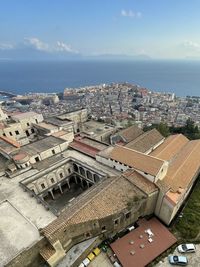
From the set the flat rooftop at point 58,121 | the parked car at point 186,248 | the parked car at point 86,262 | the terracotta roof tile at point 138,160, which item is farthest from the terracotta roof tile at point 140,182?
the flat rooftop at point 58,121

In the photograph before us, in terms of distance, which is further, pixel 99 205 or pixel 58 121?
pixel 58 121

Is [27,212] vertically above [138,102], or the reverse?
[27,212]

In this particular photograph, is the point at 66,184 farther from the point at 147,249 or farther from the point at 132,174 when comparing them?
the point at 147,249

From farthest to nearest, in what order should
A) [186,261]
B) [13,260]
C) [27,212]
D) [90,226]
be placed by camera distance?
[27,212] < [90,226] < [186,261] < [13,260]

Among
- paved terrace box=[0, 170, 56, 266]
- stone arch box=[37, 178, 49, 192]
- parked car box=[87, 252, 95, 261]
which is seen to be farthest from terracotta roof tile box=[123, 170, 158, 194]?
stone arch box=[37, 178, 49, 192]

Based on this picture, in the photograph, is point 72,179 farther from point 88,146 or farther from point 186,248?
point 186,248

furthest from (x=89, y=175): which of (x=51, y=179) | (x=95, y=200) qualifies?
(x=95, y=200)

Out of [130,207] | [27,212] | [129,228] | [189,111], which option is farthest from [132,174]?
[189,111]
